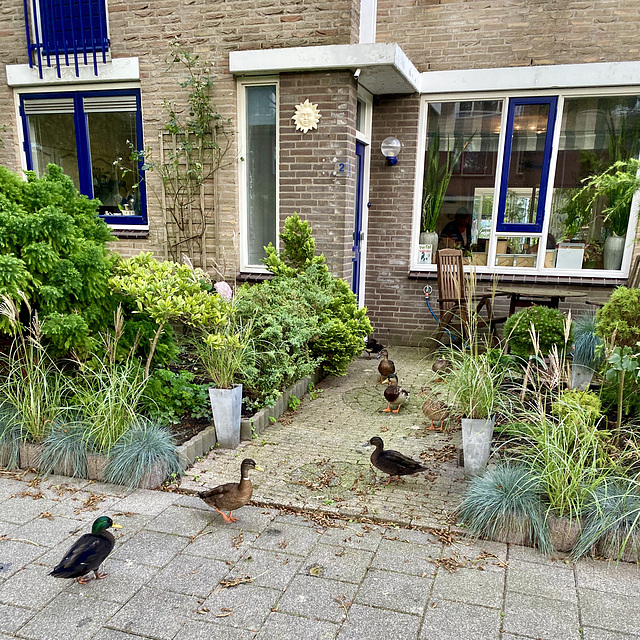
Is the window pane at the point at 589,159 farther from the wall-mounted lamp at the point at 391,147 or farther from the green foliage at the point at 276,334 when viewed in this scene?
the green foliage at the point at 276,334

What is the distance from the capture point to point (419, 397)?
5.41 metres

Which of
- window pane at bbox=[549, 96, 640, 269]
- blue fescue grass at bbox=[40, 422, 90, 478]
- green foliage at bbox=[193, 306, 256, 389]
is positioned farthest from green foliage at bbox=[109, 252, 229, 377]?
window pane at bbox=[549, 96, 640, 269]

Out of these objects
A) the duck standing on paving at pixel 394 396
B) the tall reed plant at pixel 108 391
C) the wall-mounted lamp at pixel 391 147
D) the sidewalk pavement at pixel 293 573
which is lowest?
the sidewalk pavement at pixel 293 573

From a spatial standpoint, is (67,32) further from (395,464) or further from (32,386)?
(395,464)

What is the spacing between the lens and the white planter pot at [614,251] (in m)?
6.83

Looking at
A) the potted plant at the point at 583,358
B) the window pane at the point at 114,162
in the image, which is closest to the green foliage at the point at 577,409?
the potted plant at the point at 583,358

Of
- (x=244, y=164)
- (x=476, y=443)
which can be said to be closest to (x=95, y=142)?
(x=244, y=164)

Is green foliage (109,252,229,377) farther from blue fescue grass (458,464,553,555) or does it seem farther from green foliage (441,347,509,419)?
blue fescue grass (458,464,553,555)

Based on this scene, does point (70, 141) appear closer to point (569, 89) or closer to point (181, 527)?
point (181, 527)

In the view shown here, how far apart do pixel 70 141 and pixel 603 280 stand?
7773 millimetres

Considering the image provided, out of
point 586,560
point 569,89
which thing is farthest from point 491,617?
point 569,89

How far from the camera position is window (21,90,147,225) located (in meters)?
7.07

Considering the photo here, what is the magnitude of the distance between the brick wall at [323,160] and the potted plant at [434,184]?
1506 millimetres

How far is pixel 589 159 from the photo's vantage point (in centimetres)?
693
